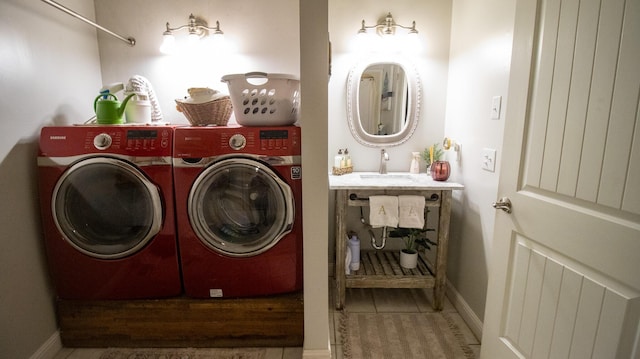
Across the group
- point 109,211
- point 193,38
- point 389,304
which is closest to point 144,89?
point 193,38

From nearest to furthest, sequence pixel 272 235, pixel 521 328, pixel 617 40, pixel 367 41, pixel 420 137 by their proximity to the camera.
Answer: pixel 617 40, pixel 521 328, pixel 272 235, pixel 367 41, pixel 420 137

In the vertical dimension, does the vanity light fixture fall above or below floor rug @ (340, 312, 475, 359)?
above

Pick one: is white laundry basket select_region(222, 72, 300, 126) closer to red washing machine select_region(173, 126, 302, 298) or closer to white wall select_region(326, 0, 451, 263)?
red washing machine select_region(173, 126, 302, 298)

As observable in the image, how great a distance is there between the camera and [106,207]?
1604 millimetres

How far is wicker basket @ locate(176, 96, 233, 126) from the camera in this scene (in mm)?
1657

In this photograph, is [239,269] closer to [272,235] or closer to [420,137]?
[272,235]

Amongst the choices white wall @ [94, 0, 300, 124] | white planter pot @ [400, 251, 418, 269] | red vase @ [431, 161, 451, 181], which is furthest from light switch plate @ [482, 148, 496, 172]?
white wall @ [94, 0, 300, 124]

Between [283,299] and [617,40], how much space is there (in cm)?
169

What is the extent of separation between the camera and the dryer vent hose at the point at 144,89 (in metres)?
1.82

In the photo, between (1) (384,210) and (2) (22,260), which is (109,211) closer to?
(2) (22,260)

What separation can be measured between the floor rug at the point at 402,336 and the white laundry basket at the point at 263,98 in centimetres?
135

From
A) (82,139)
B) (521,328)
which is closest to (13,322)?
(82,139)

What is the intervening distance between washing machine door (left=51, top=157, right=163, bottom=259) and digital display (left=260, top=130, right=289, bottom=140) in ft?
2.07

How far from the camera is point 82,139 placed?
1.47 m
